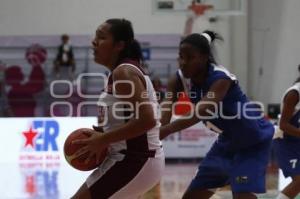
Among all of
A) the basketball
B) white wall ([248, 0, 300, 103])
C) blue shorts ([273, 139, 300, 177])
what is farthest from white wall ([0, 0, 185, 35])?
the basketball

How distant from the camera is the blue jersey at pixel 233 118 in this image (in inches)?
144

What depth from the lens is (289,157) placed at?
15.8ft

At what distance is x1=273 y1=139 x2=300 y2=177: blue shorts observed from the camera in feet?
15.6

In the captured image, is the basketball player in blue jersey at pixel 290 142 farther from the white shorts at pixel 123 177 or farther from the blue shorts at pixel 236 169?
the white shorts at pixel 123 177

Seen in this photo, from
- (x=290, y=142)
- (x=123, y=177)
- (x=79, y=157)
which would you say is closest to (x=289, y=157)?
(x=290, y=142)

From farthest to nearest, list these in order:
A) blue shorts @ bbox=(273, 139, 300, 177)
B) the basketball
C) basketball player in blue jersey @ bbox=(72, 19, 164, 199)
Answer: blue shorts @ bbox=(273, 139, 300, 177)
the basketball
basketball player in blue jersey @ bbox=(72, 19, 164, 199)

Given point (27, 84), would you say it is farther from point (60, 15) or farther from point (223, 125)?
point (223, 125)

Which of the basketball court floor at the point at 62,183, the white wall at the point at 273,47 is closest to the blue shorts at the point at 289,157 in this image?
the basketball court floor at the point at 62,183

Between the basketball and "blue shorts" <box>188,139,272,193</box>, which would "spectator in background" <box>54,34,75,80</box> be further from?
the basketball

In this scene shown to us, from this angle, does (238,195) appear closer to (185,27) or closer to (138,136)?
(138,136)

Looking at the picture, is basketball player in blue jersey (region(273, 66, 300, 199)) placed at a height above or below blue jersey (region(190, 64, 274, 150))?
below

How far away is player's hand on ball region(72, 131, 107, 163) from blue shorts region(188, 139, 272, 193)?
1063 millimetres

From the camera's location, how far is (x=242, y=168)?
3.73 metres

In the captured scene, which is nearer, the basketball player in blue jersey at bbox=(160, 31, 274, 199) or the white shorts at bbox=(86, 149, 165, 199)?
the white shorts at bbox=(86, 149, 165, 199)
